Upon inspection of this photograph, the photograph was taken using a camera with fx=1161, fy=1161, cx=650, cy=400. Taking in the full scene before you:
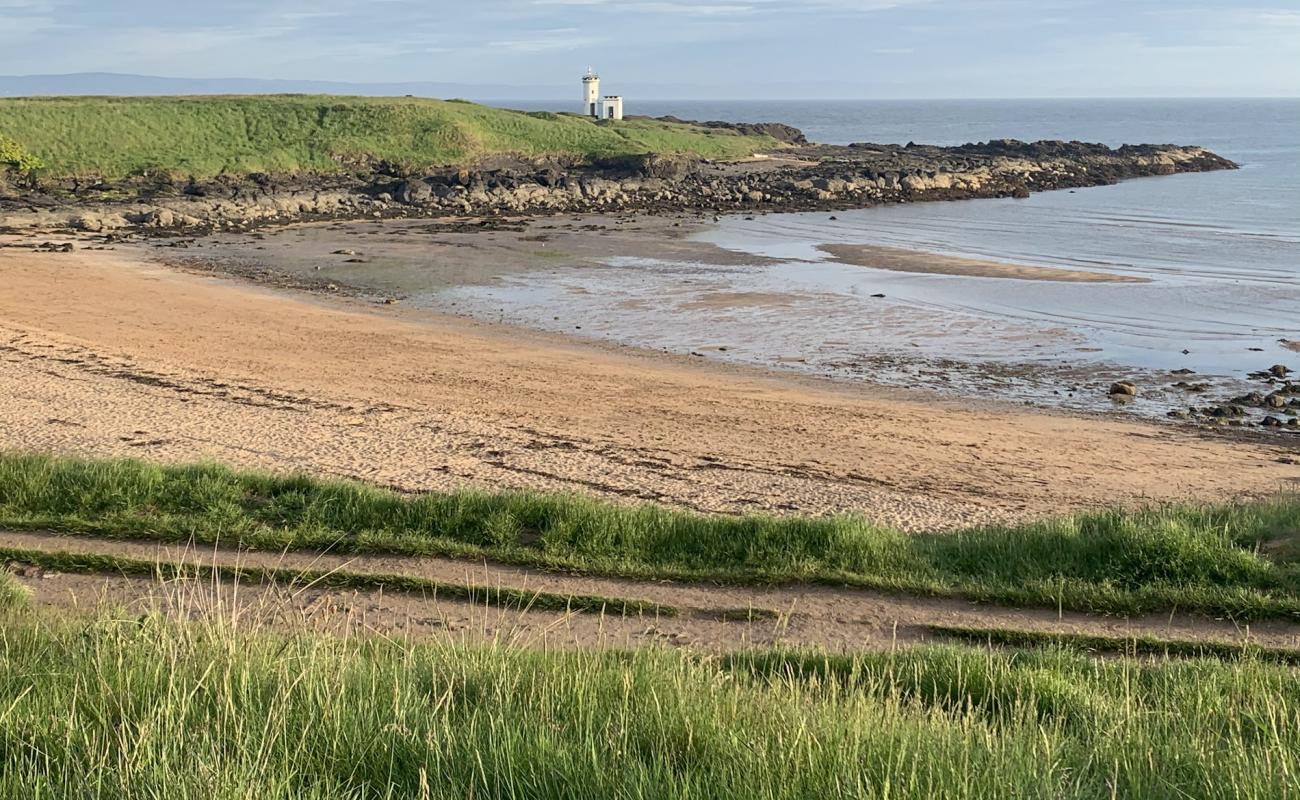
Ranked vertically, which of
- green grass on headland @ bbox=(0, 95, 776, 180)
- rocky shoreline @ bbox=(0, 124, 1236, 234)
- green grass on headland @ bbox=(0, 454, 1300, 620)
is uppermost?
green grass on headland @ bbox=(0, 95, 776, 180)

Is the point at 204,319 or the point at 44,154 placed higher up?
the point at 44,154

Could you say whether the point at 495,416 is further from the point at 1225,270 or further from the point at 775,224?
the point at 775,224

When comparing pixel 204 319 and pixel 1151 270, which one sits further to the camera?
pixel 1151 270

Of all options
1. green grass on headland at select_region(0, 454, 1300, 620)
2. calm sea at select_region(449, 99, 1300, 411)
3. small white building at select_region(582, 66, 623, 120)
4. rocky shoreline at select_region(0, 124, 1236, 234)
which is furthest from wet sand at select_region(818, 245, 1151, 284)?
small white building at select_region(582, 66, 623, 120)

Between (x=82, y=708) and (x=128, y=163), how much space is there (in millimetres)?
61661

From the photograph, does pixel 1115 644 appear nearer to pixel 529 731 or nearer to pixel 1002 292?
pixel 529 731

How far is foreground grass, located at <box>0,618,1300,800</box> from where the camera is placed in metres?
3.86

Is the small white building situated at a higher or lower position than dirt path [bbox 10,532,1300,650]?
higher

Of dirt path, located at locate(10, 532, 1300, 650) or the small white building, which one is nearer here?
dirt path, located at locate(10, 532, 1300, 650)

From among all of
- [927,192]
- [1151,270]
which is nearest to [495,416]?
[1151,270]

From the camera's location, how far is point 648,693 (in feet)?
16.4

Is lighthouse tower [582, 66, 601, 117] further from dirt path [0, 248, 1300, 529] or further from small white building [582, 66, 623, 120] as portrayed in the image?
dirt path [0, 248, 1300, 529]

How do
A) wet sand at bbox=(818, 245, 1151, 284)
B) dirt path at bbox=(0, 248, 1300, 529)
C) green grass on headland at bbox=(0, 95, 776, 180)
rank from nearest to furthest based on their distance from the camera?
dirt path at bbox=(0, 248, 1300, 529), wet sand at bbox=(818, 245, 1151, 284), green grass on headland at bbox=(0, 95, 776, 180)

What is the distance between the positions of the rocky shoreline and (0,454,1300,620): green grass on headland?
3826 centimetres
